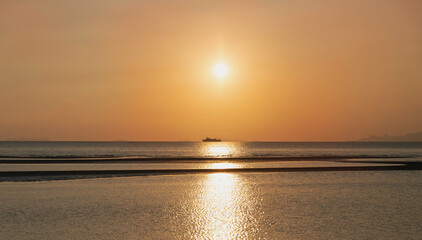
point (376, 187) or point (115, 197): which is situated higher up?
point (376, 187)

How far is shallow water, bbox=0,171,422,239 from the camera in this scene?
19.0m

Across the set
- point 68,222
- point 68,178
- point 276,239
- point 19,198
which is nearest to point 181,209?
point 68,222

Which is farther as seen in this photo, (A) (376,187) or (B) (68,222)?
(A) (376,187)

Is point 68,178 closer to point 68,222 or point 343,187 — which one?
point 68,222

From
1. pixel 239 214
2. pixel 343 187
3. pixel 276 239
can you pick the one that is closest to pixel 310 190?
pixel 343 187

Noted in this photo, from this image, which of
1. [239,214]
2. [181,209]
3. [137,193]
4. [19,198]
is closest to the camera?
[239,214]

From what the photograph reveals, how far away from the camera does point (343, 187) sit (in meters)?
36.6

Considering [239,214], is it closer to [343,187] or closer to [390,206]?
[390,206]

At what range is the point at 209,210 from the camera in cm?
2478

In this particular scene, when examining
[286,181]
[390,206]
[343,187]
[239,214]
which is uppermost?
[286,181]

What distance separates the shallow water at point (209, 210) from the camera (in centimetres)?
1905

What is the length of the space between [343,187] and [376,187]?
289 centimetres

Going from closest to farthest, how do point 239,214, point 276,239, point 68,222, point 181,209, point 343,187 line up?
point 276,239 < point 68,222 < point 239,214 < point 181,209 < point 343,187

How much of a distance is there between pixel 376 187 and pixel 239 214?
60.4ft
